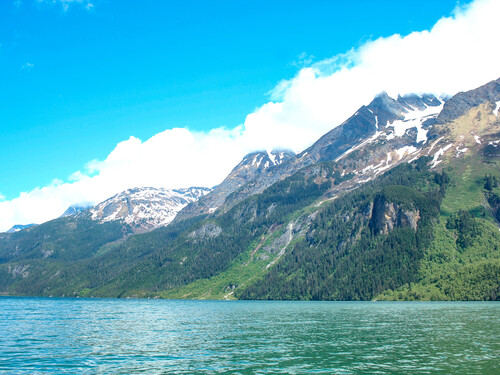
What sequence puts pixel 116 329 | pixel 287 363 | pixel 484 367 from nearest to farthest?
1. pixel 484 367
2. pixel 287 363
3. pixel 116 329

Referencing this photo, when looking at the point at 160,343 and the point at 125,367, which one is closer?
the point at 125,367

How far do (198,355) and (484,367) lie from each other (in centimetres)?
3401

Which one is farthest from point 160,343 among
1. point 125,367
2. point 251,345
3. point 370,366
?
point 370,366

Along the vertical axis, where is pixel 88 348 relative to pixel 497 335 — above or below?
above

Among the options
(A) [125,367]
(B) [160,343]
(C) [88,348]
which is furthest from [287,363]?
(C) [88,348]

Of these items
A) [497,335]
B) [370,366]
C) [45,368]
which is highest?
[45,368]

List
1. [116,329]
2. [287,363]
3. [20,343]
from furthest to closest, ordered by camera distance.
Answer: [116,329], [20,343], [287,363]

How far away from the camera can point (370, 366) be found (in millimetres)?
45594

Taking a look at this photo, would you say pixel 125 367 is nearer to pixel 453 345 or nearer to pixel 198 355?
pixel 198 355

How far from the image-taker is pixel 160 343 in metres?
65.2

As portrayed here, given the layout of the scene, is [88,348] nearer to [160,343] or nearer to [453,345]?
[160,343]

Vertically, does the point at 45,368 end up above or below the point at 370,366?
above

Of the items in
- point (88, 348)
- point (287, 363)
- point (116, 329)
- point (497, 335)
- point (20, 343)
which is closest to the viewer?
point (287, 363)

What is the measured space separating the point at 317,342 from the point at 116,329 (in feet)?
149
